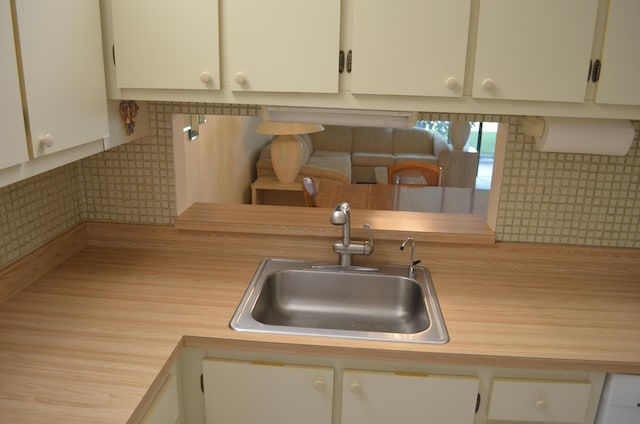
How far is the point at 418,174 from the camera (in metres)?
4.06

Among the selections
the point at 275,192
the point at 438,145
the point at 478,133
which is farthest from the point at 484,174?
the point at 275,192

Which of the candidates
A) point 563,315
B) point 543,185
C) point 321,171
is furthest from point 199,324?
point 321,171

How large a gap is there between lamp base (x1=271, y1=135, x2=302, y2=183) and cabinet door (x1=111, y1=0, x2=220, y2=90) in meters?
3.02

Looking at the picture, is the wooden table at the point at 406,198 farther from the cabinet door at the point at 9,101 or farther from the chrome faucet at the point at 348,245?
the cabinet door at the point at 9,101

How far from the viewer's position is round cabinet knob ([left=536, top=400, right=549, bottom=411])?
140cm

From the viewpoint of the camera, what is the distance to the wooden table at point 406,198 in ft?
9.71

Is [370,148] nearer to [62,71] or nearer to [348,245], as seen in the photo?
[348,245]

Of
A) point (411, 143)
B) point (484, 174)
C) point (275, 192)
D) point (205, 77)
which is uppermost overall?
point (205, 77)

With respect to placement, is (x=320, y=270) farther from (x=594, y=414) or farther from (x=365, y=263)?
(x=594, y=414)

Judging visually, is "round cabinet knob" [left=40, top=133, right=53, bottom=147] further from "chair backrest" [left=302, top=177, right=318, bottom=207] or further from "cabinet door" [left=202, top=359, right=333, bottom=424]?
"chair backrest" [left=302, top=177, right=318, bottom=207]

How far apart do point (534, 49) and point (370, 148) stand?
589 cm

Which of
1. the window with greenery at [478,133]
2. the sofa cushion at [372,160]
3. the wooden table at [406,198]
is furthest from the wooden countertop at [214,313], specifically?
the window with greenery at [478,133]

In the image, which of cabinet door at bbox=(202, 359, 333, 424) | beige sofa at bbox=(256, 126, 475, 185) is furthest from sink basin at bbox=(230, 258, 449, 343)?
beige sofa at bbox=(256, 126, 475, 185)

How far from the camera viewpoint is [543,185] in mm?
1820
